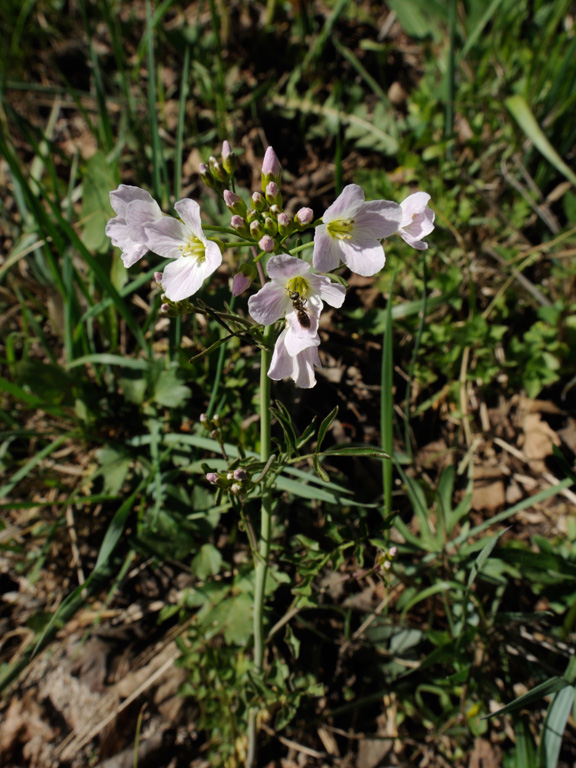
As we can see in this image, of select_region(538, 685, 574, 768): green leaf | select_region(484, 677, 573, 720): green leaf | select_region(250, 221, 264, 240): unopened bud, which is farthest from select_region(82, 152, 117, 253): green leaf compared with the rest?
select_region(538, 685, 574, 768): green leaf

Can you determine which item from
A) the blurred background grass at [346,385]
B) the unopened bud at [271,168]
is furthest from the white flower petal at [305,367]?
the blurred background grass at [346,385]

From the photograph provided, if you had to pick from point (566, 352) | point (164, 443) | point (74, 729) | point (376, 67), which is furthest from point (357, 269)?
point (376, 67)

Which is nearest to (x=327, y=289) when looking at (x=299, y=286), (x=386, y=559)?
(x=299, y=286)

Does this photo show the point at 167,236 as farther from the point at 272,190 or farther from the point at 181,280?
the point at 272,190

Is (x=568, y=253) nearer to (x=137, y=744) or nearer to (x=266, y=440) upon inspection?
(x=266, y=440)

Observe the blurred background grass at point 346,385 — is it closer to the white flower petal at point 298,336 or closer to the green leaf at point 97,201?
the green leaf at point 97,201

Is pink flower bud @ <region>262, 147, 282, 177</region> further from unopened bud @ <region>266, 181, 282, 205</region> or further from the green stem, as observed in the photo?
the green stem
